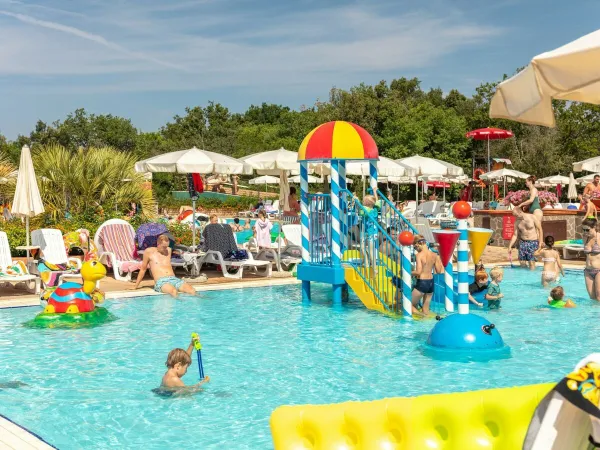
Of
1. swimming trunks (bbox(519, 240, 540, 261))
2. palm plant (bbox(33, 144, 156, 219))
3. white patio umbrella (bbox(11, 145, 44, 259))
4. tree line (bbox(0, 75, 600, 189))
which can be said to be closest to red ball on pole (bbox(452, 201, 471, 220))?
white patio umbrella (bbox(11, 145, 44, 259))

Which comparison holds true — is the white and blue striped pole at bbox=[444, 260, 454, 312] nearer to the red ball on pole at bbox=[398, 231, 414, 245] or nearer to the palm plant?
the red ball on pole at bbox=[398, 231, 414, 245]

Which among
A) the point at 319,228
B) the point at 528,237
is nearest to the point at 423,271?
the point at 319,228

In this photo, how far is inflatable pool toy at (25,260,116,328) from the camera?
991cm

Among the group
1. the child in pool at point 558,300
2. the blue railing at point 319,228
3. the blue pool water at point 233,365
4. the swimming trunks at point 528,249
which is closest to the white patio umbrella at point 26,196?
the blue pool water at point 233,365

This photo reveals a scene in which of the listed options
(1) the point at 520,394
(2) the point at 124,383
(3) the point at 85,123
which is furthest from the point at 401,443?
(3) the point at 85,123

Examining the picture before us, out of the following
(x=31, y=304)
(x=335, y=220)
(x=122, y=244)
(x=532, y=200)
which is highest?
(x=532, y=200)

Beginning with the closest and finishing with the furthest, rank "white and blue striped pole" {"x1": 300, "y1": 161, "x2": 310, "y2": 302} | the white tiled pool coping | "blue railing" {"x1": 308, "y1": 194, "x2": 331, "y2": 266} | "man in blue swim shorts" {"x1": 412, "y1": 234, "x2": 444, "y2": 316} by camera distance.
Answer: the white tiled pool coping → "man in blue swim shorts" {"x1": 412, "y1": 234, "x2": 444, "y2": 316} → "blue railing" {"x1": 308, "y1": 194, "x2": 331, "y2": 266} → "white and blue striped pole" {"x1": 300, "y1": 161, "x2": 310, "y2": 302}

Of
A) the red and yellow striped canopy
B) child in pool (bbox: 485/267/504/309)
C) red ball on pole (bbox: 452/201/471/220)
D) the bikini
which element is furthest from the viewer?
the red and yellow striped canopy

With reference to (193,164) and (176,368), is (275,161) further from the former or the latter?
(176,368)

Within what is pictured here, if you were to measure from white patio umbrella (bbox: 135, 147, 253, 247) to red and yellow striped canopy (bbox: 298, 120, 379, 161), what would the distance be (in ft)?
14.2

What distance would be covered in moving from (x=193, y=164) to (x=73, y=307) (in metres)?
6.25

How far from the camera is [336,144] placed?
11.6 meters

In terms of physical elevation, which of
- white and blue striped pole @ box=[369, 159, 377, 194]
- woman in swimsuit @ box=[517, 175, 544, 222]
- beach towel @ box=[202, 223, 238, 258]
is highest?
white and blue striped pole @ box=[369, 159, 377, 194]

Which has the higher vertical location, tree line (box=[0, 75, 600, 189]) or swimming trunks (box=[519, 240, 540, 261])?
tree line (box=[0, 75, 600, 189])
